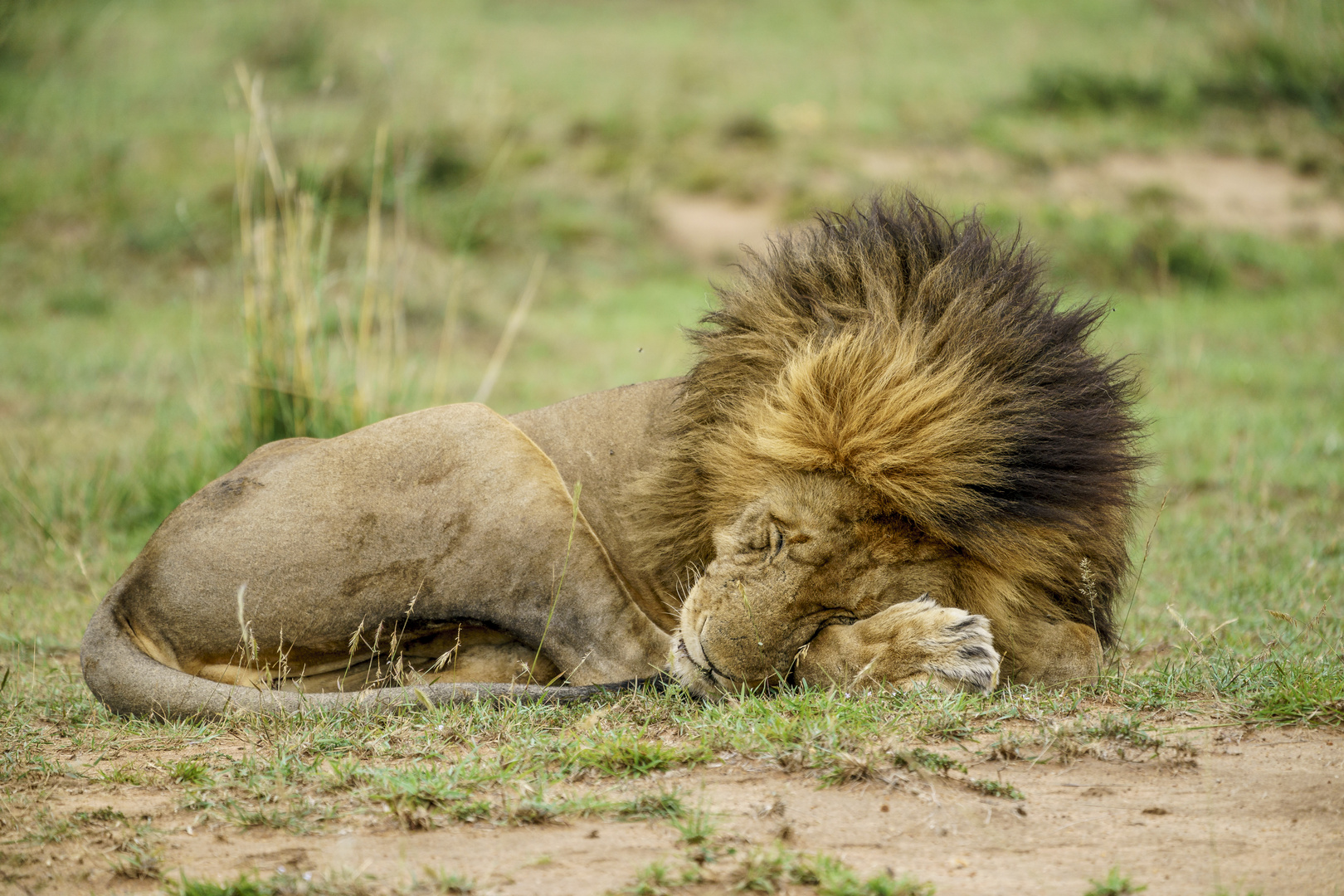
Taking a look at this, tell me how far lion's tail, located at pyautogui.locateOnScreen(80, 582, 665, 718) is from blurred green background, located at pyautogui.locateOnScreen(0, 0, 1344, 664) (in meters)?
1.15

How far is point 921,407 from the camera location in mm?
2725

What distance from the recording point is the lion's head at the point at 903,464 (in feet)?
8.95

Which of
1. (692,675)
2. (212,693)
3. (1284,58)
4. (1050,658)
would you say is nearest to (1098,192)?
(1284,58)

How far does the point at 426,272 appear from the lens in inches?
354

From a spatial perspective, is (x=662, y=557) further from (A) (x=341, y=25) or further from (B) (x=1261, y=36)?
(A) (x=341, y=25)

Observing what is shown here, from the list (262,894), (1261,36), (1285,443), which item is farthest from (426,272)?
(1261,36)

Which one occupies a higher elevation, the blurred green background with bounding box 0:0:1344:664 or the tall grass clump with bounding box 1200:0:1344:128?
the tall grass clump with bounding box 1200:0:1344:128

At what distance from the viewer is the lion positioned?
2738mm

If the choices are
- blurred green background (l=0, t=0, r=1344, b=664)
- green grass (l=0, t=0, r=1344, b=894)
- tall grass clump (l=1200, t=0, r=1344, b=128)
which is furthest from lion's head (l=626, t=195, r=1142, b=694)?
tall grass clump (l=1200, t=0, r=1344, b=128)

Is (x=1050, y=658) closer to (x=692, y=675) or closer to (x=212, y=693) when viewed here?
(x=692, y=675)

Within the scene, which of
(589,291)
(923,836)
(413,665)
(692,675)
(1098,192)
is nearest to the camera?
(923,836)

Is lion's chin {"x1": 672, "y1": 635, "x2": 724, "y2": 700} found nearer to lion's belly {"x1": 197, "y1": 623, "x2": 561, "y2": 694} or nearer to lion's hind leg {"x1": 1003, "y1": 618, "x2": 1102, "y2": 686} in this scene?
lion's belly {"x1": 197, "y1": 623, "x2": 561, "y2": 694}

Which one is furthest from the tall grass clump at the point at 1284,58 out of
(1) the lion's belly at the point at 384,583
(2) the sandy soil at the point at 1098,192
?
(1) the lion's belly at the point at 384,583

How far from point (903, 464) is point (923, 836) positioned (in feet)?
2.84
